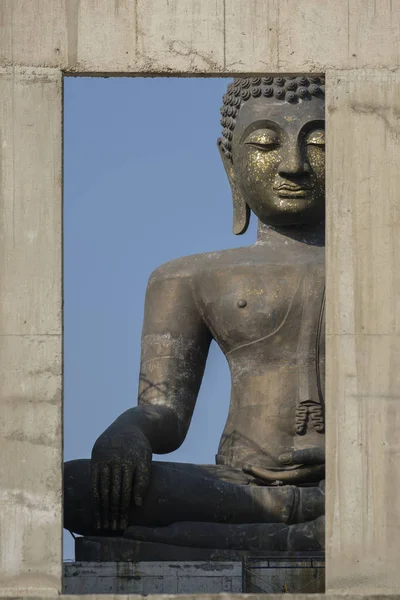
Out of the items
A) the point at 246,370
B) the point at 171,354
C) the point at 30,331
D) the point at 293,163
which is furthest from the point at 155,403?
the point at 30,331

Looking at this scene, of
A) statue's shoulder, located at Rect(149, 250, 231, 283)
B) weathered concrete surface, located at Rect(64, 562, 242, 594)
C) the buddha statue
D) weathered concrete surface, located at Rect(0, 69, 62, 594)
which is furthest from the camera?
statue's shoulder, located at Rect(149, 250, 231, 283)

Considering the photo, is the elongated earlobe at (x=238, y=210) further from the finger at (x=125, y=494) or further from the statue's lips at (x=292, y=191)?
the finger at (x=125, y=494)

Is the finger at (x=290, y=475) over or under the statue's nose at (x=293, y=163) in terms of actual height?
under

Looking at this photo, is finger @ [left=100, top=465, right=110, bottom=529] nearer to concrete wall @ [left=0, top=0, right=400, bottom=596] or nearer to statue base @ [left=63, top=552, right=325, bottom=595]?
statue base @ [left=63, top=552, right=325, bottom=595]

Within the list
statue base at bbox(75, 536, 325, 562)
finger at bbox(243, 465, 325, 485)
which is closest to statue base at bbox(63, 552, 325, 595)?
statue base at bbox(75, 536, 325, 562)

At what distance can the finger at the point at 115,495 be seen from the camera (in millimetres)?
20656

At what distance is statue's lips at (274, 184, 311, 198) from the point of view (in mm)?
22281

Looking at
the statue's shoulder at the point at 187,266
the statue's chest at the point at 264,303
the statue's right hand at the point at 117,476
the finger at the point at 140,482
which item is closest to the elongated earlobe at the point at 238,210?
the statue's shoulder at the point at 187,266

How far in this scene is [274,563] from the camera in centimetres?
1984

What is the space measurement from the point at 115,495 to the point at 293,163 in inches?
137

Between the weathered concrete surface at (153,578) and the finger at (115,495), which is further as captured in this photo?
the finger at (115,495)

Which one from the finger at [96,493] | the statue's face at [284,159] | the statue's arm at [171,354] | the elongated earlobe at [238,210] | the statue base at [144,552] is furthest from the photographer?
the elongated earlobe at [238,210]

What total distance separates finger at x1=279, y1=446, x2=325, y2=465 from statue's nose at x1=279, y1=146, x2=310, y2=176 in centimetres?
248

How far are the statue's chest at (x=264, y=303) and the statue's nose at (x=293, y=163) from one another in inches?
34.1
